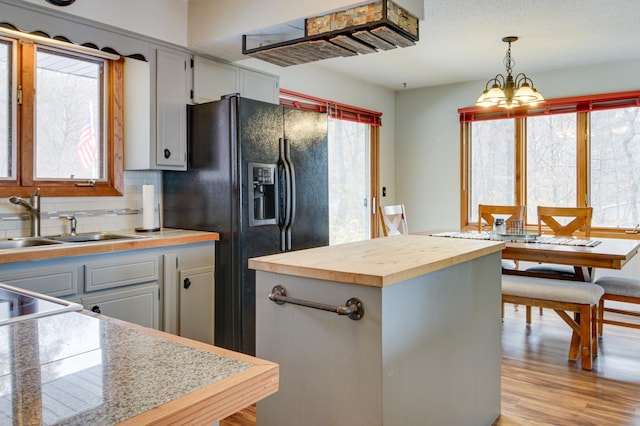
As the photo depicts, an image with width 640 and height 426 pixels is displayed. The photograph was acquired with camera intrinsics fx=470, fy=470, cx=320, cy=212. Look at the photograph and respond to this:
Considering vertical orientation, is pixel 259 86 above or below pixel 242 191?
above

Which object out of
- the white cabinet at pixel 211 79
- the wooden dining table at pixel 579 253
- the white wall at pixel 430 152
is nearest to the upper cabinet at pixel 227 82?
the white cabinet at pixel 211 79

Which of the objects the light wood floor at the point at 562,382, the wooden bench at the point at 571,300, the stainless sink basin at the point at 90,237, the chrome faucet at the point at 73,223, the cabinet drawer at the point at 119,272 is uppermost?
the chrome faucet at the point at 73,223

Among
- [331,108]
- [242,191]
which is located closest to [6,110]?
[242,191]

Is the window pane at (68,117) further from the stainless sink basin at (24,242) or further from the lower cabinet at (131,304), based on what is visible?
the lower cabinet at (131,304)

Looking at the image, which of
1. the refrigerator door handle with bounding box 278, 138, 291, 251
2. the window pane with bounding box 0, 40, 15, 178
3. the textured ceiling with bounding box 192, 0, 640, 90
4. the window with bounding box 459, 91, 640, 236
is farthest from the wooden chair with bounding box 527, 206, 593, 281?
the window pane with bounding box 0, 40, 15, 178

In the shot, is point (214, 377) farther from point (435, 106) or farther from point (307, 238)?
point (435, 106)

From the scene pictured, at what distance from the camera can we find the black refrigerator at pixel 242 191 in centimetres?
291

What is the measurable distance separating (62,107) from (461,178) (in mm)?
4172

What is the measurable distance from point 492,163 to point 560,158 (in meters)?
0.70

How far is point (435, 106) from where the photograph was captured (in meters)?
5.68

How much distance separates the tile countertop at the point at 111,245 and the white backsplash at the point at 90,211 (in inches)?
4.2

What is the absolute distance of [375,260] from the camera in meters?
1.69

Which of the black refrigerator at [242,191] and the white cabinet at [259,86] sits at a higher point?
the white cabinet at [259,86]

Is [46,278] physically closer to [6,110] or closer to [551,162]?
[6,110]
